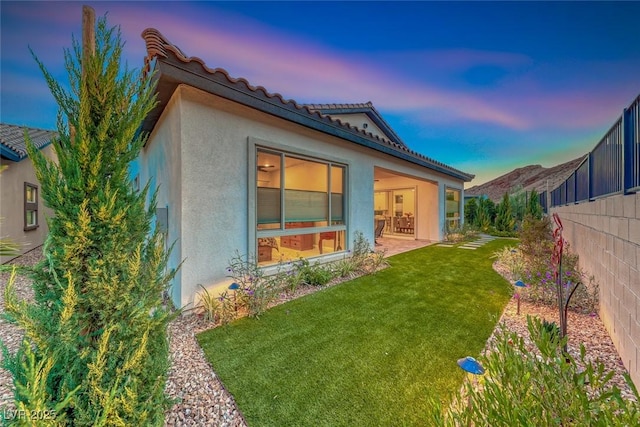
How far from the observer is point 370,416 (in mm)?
2297

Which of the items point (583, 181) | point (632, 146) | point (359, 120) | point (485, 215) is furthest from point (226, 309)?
point (485, 215)

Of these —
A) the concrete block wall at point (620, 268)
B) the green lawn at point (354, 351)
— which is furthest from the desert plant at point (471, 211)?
the concrete block wall at point (620, 268)

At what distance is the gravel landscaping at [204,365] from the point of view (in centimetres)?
232

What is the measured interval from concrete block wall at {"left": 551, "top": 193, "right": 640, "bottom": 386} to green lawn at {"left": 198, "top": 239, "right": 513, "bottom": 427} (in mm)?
1260

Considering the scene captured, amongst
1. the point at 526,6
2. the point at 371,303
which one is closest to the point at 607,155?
the point at 371,303

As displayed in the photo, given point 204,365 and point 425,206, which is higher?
point 425,206

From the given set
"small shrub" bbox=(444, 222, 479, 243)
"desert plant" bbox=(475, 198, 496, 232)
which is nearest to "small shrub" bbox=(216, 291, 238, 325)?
"small shrub" bbox=(444, 222, 479, 243)

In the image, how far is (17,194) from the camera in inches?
337

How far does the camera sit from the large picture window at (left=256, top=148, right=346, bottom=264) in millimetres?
5574

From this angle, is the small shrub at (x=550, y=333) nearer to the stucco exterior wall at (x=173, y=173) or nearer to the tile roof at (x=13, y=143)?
the stucco exterior wall at (x=173, y=173)

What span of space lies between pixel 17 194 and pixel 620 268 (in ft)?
50.9

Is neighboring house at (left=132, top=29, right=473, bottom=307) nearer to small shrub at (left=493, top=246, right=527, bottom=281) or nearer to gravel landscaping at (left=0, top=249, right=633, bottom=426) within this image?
gravel landscaping at (left=0, top=249, right=633, bottom=426)

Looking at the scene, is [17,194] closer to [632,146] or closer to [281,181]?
[281,181]

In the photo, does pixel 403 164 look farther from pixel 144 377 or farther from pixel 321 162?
pixel 144 377
